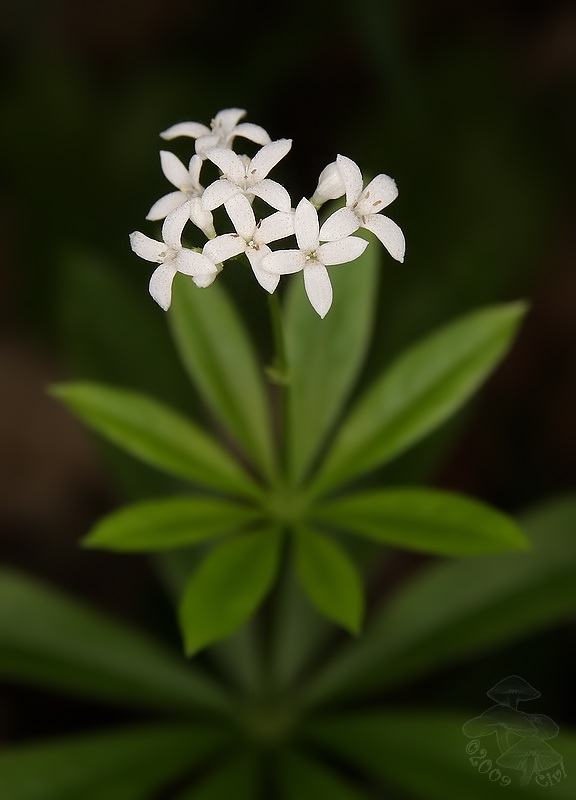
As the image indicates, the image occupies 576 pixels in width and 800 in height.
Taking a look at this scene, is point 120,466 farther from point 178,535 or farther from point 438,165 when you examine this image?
point 438,165

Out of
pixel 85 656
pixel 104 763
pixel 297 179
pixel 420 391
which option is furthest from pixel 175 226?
pixel 297 179

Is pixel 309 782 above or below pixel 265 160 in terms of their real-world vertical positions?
below

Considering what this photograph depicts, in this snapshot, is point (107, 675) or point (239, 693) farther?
point (239, 693)

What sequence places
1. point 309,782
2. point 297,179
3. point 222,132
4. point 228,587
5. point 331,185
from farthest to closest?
point 297,179 → point 309,782 → point 228,587 → point 222,132 → point 331,185

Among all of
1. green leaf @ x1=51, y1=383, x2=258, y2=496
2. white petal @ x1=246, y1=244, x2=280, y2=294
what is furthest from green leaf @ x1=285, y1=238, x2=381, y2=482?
white petal @ x1=246, y1=244, x2=280, y2=294

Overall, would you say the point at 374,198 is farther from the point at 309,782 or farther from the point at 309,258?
the point at 309,782

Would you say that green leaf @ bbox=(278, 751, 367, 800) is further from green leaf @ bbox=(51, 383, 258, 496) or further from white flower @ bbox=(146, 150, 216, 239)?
white flower @ bbox=(146, 150, 216, 239)

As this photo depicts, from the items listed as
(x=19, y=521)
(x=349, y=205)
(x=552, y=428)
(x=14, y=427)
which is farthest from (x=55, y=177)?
(x=349, y=205)
